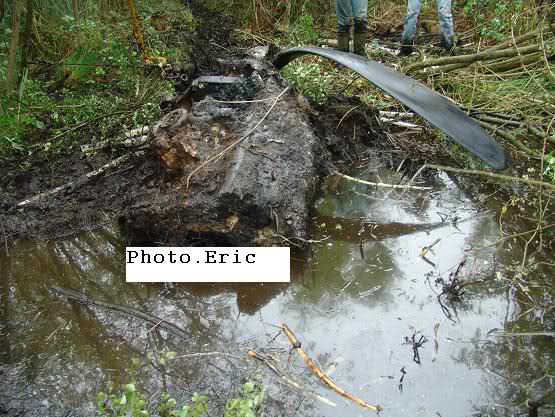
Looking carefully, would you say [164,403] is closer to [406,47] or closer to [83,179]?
A: [83,179]

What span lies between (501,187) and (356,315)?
1.68 m

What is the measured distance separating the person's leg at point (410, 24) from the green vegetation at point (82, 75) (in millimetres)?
2556

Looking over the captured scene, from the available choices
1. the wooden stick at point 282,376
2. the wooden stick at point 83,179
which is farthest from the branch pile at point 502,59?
the wooden stick at point 282,376

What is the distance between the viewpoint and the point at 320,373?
2.30 metres

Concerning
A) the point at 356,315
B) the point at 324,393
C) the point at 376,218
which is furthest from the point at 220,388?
the point at 376,218

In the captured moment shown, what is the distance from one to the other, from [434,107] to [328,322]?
1878 millimetres

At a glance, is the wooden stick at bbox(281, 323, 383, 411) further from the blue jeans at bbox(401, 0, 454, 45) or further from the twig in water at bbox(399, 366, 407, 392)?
the blue jeans at bbox(401, 0, 454, 45)

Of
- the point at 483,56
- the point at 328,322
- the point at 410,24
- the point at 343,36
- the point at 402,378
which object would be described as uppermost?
the point at 410,24

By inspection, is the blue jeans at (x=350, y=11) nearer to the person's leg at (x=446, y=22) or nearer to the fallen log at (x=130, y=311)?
the person's leg at (x=446, y=22)

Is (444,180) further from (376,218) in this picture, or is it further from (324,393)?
(324,393)

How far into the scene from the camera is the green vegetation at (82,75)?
4.42m

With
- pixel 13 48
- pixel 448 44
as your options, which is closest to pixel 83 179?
pixel 13 48

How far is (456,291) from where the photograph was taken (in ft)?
8.80

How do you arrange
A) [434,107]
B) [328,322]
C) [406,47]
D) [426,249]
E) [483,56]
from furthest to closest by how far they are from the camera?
[406,47] < [483,56] < [434,107] < [426,249] < [328,322]
